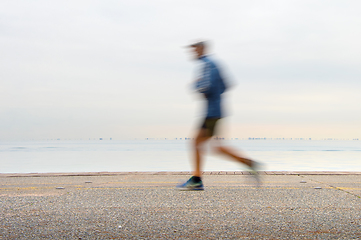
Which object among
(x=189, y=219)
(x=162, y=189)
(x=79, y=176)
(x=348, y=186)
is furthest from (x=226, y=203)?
(x=79, y=176)

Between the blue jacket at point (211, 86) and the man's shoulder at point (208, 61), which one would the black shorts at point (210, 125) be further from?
the man's shoulder at point (208, 61)

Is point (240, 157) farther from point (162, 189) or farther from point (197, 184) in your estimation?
point (162, 189)

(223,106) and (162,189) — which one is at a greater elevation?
(223,106)

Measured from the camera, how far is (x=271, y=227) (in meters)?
5.38

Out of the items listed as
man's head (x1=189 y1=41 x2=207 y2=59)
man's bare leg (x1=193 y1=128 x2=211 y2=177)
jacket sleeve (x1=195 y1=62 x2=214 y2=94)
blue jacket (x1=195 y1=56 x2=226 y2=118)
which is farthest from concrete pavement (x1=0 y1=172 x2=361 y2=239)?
man's head (x1=189 y1=41 x2=207 y2=59)

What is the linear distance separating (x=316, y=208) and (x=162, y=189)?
367cm

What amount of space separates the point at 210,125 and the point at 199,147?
32cm

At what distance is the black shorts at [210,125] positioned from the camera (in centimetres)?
423

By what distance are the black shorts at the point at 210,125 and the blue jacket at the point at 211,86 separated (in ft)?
0.16

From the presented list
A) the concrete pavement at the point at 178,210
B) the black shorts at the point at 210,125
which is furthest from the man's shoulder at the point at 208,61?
the concrete pavement at the point at 178,210

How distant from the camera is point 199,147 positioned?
4.36 meters

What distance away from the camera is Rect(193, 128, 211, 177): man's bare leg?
4309mm

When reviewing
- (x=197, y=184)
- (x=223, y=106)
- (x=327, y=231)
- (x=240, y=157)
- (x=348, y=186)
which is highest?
(x=223, y=106)

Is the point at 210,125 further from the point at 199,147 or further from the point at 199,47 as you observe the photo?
the point at 199,47
